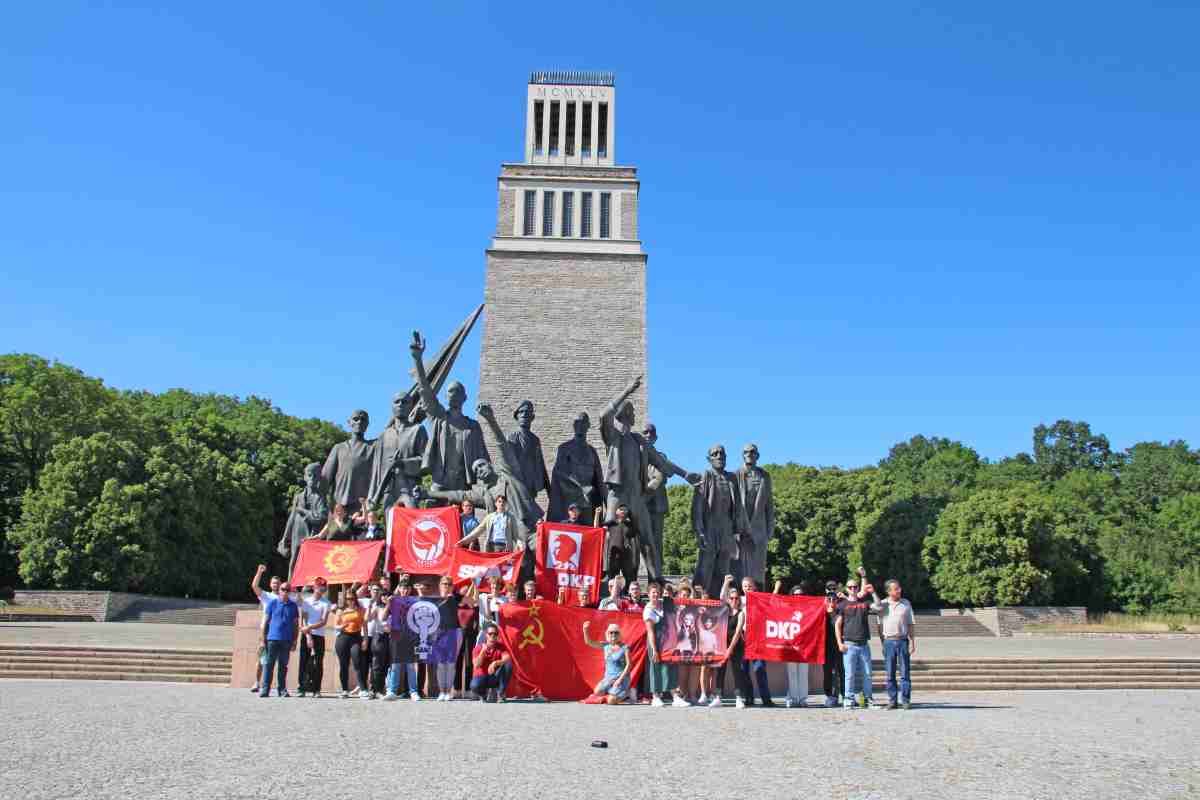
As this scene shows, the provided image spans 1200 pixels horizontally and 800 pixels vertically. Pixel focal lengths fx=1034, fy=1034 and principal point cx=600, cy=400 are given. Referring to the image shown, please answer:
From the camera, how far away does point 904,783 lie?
6.92 meters

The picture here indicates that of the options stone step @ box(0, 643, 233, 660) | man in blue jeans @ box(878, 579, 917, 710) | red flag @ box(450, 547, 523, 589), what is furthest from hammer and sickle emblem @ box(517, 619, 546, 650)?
stone step @ box(0, 643, 233, 660)

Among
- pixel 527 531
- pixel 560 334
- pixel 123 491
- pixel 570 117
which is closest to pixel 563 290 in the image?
pixel 560 334

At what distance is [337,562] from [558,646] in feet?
11.1

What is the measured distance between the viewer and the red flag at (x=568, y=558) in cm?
1339

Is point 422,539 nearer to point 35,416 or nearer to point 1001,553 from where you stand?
point 1001,553

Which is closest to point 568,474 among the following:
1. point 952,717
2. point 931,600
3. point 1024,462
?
point 952,717

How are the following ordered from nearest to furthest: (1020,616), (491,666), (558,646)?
(491,666) → (558,646) → (1020,616)

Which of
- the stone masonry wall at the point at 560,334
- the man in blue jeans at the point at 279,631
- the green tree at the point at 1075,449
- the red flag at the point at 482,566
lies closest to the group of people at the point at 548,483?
the red flag at the point at 482,566

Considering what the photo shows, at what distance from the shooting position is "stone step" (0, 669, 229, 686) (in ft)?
50.1

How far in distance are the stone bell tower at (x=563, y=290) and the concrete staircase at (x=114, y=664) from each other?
2801 cm

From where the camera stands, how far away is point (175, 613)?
36031 millimetres

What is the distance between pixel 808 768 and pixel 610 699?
16.1 feet

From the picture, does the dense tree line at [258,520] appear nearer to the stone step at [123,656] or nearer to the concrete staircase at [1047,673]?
the stone step at [123,656]

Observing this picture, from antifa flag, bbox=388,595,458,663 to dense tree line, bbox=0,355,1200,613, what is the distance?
29741 millimetres
